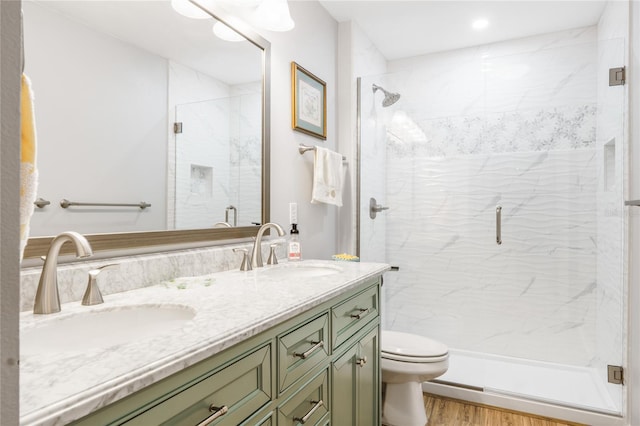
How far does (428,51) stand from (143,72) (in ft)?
8.35

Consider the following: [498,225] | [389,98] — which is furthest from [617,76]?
[389,98]

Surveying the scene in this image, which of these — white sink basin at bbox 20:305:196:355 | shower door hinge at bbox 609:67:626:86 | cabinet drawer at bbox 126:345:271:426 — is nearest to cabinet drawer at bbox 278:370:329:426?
cabinet drawer at bbox 126:345:271:426

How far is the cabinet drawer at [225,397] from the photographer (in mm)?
664

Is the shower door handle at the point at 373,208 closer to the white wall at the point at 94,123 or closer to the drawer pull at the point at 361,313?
the drawer pull at the point at 361,313

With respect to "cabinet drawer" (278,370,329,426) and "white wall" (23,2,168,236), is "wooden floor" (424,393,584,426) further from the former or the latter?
"white wall" (23,2,168,236)

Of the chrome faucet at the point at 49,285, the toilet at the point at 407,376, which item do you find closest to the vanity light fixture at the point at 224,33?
the chrome faucet at the point at 49,285

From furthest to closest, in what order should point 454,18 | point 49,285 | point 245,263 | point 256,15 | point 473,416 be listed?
point 454,18, point 473,416, point 256,15, point 245,263, point 49,285

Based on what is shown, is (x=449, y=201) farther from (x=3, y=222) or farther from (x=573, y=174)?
(x=3, y=222)

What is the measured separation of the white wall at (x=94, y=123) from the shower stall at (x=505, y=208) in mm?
1724

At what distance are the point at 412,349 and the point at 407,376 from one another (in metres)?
0.17

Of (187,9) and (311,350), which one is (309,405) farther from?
(187,9)

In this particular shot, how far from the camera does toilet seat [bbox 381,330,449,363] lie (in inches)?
77.6

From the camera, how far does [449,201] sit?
116 inches

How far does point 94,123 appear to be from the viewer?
1.12 metres
